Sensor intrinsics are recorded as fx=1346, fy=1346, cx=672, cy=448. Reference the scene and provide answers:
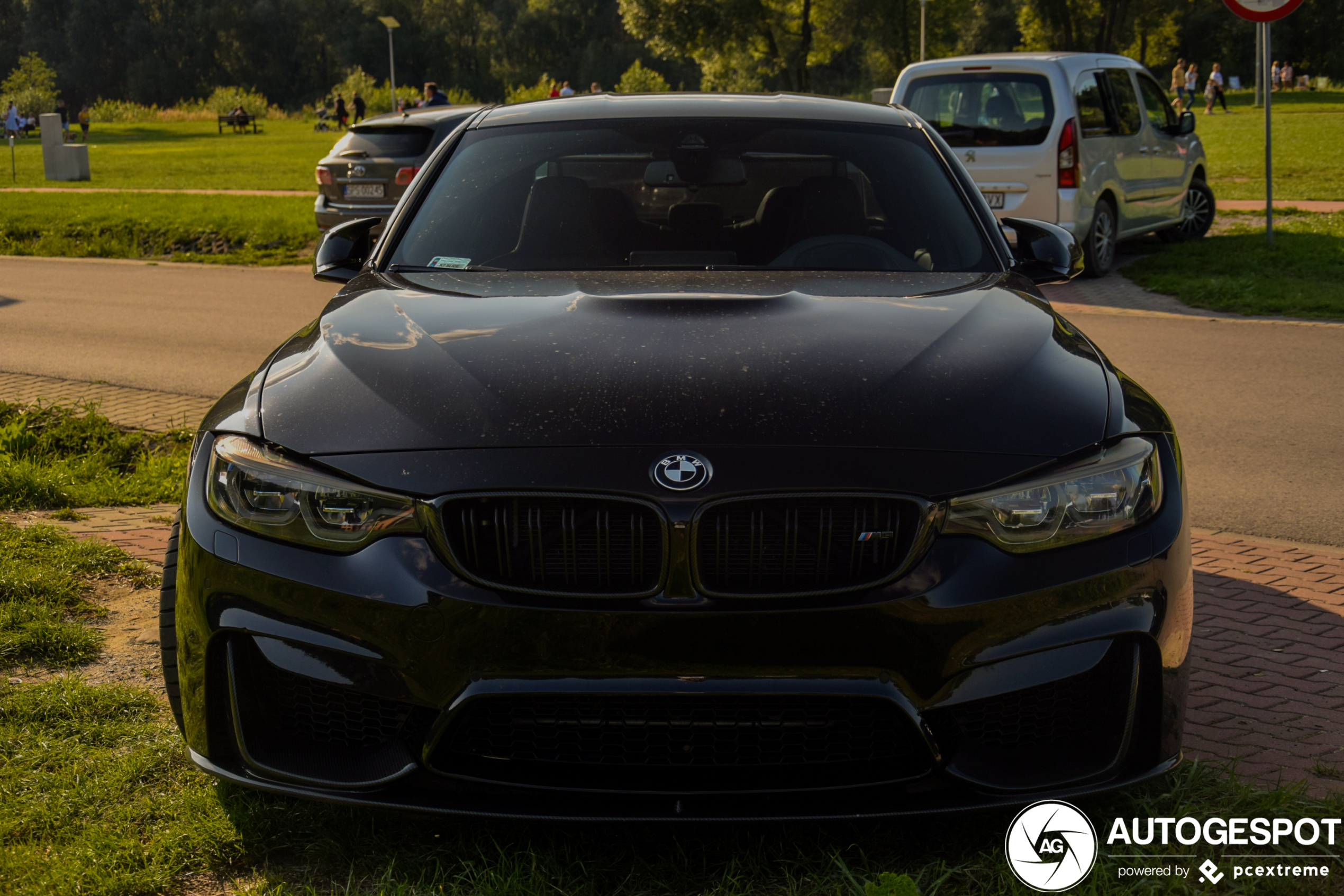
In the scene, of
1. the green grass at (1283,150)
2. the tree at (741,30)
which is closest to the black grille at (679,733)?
the green grass at (1283,150)

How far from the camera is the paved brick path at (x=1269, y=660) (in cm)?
326

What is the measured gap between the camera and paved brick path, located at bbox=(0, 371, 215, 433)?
7547mm

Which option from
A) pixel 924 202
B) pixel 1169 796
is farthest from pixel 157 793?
pixel 924 202

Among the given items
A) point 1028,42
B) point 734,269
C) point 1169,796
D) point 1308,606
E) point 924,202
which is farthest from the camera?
point 1028,42

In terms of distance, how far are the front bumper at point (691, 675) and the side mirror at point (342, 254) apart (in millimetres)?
1692

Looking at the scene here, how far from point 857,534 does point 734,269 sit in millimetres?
1426

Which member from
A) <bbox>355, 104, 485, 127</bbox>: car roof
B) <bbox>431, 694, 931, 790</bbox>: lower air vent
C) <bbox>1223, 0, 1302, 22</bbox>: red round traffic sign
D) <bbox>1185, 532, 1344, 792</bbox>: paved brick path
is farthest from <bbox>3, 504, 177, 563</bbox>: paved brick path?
<bbox>1223, 0, 1302, 22</bbox>: red round traffic sign

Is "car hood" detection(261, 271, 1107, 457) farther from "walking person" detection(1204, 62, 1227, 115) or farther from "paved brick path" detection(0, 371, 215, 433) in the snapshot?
"walking person" detection(1204, 62, 1227, 115)

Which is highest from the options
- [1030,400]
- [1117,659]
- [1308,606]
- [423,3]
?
[423,3]

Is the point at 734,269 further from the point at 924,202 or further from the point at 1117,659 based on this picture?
the point at 1117,659

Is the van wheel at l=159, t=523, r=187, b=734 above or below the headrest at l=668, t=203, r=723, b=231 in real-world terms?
below

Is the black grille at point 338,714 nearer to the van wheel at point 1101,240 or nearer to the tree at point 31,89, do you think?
the van wheel at point 1101,240

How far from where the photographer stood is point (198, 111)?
69.9 metres

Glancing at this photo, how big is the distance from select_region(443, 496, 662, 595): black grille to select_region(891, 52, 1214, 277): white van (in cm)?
1036
